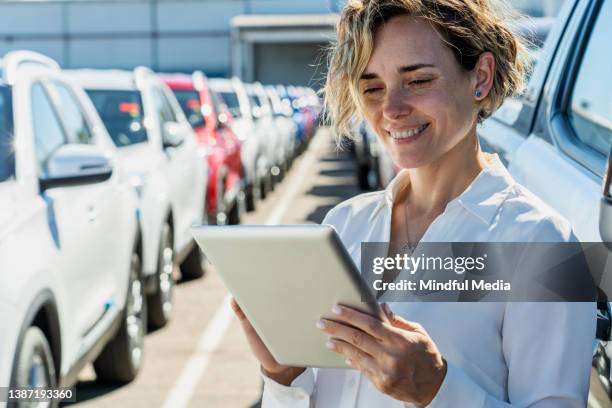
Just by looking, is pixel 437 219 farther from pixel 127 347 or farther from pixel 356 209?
pixel 127 347

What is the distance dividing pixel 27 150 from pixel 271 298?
2.77 metres

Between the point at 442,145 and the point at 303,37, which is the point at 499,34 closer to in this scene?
the point at 442,145

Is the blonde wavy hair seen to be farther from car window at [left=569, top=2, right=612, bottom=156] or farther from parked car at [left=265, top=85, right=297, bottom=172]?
parked car at [left=265, top=85, right=297, bottom=172]

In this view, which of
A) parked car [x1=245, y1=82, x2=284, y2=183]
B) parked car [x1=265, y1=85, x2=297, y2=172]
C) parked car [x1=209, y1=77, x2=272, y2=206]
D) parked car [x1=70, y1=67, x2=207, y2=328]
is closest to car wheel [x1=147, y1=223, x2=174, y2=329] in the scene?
parked car [x1=70, y1=67, x2=207, y2=328]

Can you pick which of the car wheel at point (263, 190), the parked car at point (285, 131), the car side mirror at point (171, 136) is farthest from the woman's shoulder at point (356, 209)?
the parked car at point (285, 131)

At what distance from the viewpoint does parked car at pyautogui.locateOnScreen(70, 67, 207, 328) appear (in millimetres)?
6770

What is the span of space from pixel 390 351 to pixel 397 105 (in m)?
0.61

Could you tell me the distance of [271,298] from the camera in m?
1.86

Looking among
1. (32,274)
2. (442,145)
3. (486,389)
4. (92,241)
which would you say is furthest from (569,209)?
(92,241)

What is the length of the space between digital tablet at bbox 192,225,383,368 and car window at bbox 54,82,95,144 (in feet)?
11.8

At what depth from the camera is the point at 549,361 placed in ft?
5.92

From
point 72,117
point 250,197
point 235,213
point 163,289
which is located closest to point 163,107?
point 163,289

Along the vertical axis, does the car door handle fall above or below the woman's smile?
below

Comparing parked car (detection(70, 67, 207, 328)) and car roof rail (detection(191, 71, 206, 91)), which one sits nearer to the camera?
parked car (detection(70, 67, 207, 328))
